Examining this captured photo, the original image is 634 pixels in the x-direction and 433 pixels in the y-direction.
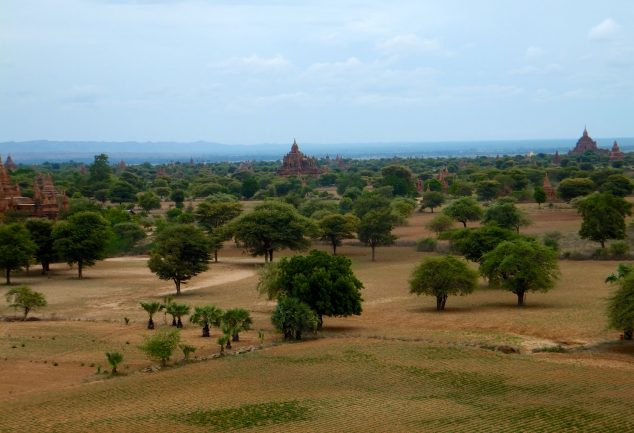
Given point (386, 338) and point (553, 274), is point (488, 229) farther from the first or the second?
point (386, 338)

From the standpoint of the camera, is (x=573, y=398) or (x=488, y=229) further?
(x=488, y=229)

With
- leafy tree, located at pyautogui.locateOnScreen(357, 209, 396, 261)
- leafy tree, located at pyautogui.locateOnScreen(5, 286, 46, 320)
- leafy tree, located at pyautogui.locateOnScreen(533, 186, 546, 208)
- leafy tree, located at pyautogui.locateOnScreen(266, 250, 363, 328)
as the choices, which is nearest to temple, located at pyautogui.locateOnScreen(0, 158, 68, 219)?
leafy tree, located at pyautogui.locateOnScreen(357, 209, 396, 261)

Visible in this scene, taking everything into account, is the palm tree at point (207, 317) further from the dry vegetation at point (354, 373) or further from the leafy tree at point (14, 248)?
the leafy tree at point (14, 248)

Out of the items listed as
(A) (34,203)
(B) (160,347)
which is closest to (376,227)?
(B) (160,347)

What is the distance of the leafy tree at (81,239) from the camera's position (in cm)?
6391

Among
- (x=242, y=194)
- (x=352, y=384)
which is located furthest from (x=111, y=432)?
(x=242, y=194)

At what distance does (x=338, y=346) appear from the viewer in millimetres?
38562

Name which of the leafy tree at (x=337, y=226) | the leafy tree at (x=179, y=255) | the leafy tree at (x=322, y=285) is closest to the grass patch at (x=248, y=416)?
the leafy tree at (x=322, y=285)

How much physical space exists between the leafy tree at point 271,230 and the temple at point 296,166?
112234 mm

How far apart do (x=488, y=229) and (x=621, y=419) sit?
3337 cm

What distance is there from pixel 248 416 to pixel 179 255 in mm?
28244

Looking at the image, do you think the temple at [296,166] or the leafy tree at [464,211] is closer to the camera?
the leafy tree at [464,211]

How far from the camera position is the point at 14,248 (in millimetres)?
60500

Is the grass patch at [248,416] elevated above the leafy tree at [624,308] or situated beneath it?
situated beneath
